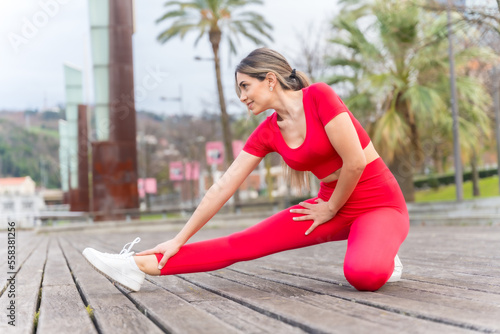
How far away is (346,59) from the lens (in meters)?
20.0

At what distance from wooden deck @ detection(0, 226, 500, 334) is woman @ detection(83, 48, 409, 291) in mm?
180

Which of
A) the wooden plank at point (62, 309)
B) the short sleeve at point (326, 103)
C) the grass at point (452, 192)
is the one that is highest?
the short sleeve at point (326, 103)

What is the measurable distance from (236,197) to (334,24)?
8.98 metres

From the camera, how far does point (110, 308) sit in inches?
107

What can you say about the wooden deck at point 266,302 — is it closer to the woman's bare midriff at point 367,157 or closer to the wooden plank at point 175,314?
the wooden plank at point 175,314

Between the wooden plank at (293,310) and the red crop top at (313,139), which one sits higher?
the red crop top at (313,139)

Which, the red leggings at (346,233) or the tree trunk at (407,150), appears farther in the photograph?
the tree trunk at (407,150)

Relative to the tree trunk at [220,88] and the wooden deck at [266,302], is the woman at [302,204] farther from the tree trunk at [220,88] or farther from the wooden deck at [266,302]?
the tree trunk at [220,88]

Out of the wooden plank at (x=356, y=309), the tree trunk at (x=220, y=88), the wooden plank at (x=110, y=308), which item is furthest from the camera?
the tree trunk at (x=220, y=88)

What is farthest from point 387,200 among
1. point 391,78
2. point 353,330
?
point 391,78

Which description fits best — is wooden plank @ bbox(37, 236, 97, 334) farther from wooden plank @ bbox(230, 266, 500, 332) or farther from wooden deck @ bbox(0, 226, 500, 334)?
wooden plank @ bbox(230, 266, 500, 332)

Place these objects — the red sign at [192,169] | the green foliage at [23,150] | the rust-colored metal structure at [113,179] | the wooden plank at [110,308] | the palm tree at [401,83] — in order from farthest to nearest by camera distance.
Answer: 1. the green foliage at [23,150]
2. the red sign at [192,169]
3. the palm tree at [401,83]
4. the rust-colored metal structure at [113,179]
5. the wooden plank at [110,308]

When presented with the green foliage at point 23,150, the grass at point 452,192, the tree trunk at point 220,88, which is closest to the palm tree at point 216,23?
the tree trunk at point 220,88

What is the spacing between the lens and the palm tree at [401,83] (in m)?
18.4
